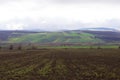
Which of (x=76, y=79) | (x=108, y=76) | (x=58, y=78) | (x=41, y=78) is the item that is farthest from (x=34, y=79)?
(x=108, y=76)

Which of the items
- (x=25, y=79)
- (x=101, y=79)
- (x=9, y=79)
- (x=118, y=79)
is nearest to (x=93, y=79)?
(x=101, y=79)

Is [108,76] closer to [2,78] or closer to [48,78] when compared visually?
[48,78]

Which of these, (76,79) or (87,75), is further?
(87,75)

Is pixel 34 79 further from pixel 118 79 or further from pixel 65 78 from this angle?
pixel 118 79

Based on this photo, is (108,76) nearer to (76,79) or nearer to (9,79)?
(76,79)

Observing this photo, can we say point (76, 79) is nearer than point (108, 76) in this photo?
Yes

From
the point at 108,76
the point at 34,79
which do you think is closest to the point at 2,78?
the point at 34,79

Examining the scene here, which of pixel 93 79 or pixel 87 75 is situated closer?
pixel 93 79
